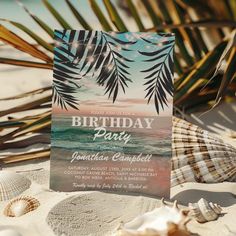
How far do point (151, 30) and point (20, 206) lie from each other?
81cm

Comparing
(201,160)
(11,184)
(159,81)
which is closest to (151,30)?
(159,81)

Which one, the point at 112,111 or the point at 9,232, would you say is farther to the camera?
the point at 112,111

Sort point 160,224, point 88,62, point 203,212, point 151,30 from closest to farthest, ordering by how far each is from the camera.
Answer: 1. point 160,224
2. point 203,212
3. point 88,62
4. point 151,30

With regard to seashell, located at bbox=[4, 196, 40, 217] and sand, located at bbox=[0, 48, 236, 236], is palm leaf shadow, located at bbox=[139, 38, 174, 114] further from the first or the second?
seashell, located at bbox=[4, 196, 40, 217]

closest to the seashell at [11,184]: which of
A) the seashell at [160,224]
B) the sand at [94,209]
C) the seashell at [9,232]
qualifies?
the sand at [94,209]

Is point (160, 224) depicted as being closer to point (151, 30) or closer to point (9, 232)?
point (9, 232)

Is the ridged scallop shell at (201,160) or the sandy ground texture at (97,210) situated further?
the ridged scallop shell at (201,160)

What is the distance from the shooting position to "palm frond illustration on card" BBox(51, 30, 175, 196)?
113 cm

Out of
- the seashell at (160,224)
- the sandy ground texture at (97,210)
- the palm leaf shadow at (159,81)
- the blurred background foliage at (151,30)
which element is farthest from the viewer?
the blurred background foliage at (151,30)

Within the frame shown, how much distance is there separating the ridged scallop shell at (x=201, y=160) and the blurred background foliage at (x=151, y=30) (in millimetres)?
330

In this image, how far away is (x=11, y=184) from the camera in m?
1.20

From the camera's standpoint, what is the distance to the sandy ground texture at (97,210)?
1.00 metres

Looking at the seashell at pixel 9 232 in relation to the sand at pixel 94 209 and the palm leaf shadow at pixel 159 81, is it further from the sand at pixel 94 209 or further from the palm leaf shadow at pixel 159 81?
the palm leaf shadow at pixel 159 81

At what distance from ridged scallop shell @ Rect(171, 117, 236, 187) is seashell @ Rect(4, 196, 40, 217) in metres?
0.39
